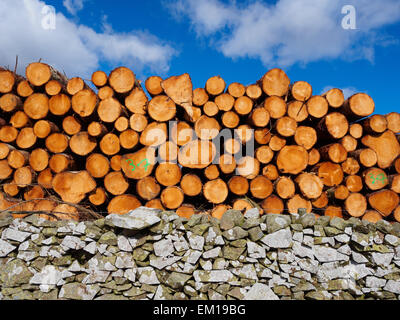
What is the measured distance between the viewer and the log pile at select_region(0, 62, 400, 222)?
3.48 m

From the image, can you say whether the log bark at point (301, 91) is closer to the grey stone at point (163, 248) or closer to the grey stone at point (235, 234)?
the grey stone at point (235, 234)

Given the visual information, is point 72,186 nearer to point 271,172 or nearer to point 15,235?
point 15,235

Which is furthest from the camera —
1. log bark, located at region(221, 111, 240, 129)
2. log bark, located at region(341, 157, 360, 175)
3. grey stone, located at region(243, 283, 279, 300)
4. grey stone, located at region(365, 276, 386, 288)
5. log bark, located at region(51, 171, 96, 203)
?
log bark, located at region(341, 157, 360, 175)

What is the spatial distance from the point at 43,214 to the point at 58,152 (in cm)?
91

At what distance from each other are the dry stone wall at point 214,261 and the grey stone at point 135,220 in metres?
0.01

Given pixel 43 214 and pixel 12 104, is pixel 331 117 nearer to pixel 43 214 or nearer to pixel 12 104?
pixel 43 214

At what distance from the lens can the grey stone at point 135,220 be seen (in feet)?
8.86

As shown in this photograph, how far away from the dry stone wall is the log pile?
0.64 meters

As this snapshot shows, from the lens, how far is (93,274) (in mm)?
2809

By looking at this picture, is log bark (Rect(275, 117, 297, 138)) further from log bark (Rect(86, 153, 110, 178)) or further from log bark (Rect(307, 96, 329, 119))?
log bark (Rect(86, 153, 110, 178))

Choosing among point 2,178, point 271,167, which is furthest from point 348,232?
point 2,178

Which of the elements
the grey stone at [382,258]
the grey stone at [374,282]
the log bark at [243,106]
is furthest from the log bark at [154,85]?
the grey stone at [374,282]

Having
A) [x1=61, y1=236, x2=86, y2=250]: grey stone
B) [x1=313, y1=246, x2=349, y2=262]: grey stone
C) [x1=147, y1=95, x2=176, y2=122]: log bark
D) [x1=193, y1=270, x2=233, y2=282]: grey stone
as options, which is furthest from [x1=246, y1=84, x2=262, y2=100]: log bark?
[x1=61, y1=236, x2=86, y2=250]: grey stone

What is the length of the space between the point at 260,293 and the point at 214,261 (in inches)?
22.6
